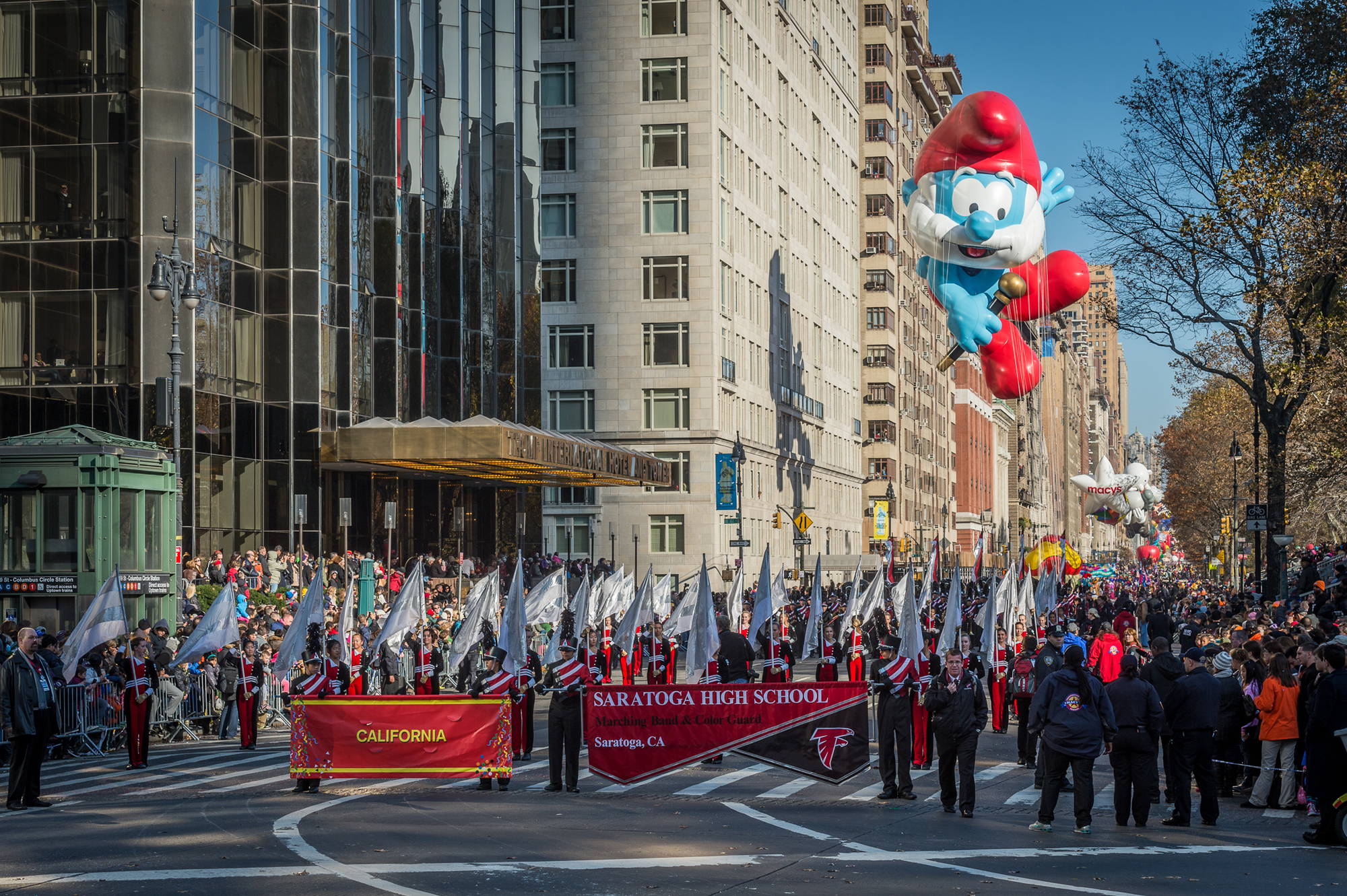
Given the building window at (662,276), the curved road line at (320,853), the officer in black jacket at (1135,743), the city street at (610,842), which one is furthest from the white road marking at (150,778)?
the building window at (662,276)

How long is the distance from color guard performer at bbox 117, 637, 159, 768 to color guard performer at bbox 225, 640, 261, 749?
1.91 m

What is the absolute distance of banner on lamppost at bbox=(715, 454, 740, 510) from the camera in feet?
217

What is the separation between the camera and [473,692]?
18594 millimetres

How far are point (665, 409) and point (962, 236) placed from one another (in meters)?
26.7

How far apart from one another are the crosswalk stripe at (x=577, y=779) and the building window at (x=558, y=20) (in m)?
54.6

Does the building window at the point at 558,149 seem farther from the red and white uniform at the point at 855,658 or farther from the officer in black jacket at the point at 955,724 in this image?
the officer in black jacket at the point at 955,724

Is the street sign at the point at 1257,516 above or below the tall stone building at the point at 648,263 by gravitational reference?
below

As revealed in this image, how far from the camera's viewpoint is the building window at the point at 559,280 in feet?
225

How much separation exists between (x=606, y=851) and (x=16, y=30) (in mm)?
34604

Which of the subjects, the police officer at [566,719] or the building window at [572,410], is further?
the building window at [572,410]

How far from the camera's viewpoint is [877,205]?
110m

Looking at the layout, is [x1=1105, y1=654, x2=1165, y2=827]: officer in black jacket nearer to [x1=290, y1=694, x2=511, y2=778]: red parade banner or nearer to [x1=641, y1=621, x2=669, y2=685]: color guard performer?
[x1=290, y1=694, x2=511, y2=778]: red parade banner

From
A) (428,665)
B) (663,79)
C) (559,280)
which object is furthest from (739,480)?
(428,665)

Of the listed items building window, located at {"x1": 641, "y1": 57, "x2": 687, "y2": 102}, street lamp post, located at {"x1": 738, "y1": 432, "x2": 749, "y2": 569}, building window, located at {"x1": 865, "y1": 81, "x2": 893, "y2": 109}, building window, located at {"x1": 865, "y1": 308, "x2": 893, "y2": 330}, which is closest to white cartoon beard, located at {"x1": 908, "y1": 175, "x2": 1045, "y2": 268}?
street lamp post, located at {"x1": 738, "y1": 432, "x2": 749, "y2": 569}
